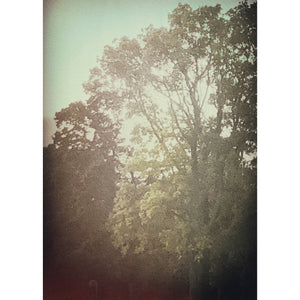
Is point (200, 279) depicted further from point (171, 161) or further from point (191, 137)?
point (191, 137)

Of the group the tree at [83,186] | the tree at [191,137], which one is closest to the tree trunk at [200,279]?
the tree at [191,137]

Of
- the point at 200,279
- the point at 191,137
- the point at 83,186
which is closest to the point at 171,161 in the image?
the point at 191,137

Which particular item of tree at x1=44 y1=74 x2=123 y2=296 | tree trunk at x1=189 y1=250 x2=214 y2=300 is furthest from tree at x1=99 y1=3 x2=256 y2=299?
tree at x1=44 y1=74 x2=123 y2=296

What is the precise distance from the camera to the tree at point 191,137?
→ 9.15ft

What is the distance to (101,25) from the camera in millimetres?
2820

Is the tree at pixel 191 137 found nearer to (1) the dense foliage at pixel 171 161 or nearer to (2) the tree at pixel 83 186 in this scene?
(1) the dense foliage at pixel 171 161

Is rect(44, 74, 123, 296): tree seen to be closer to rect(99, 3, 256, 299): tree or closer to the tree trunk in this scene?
rect(99, 3, 256, 299): tree

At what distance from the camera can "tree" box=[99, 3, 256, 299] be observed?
2.79 metres

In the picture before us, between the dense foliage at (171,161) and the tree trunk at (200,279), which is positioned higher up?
the dense foliage at (171,161)

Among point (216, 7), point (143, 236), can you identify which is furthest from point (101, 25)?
point (143, 236)

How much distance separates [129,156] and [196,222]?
64 centimetres

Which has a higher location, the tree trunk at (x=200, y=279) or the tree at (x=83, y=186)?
the tree at (x=83, y=186)

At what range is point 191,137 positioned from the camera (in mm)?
2820
